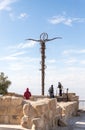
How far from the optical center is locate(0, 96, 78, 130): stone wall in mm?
13002

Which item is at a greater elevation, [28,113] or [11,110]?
[11,110]

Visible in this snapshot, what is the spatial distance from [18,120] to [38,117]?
1305mm

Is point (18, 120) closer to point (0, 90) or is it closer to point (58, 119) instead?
point (58, 119)

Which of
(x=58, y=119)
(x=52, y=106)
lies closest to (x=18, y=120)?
(x=52, y=106)

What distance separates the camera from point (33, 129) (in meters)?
12.3

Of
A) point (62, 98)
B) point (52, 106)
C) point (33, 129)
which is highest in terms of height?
point (62, 98)

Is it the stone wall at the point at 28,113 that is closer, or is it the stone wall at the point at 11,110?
the stone wall at the point at 28,113

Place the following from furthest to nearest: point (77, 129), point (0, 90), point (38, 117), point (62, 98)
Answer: point (0, 90), point (62, 98), point (77, 129), point (38, 117)

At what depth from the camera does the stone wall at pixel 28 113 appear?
42.7 feet

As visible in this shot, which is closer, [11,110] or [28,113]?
[28,113]

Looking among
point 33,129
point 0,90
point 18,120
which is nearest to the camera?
point 33,129

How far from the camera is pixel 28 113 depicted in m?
13.1

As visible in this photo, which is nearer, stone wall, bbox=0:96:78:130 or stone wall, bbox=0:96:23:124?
stone wall, bbox=0:96:78:130

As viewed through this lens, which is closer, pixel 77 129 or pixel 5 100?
pixel 5 100
